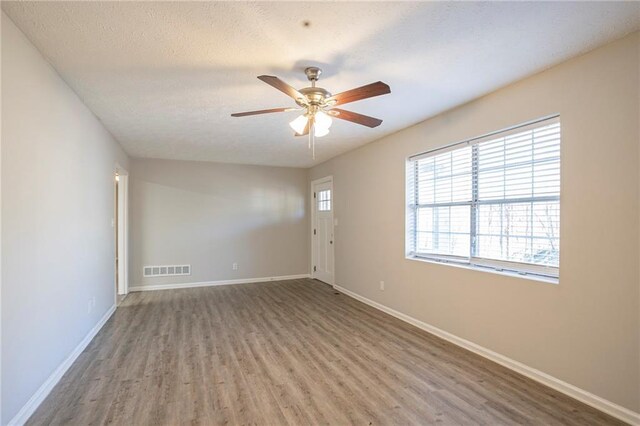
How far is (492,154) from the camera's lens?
3072 millimetres

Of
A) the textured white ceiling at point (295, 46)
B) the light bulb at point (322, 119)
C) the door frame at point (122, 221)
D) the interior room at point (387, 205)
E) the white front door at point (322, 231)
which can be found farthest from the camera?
the white front door at point (322, 231)

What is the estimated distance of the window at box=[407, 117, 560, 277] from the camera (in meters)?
2.61

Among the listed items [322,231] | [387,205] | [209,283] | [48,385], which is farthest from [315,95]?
[209,283]

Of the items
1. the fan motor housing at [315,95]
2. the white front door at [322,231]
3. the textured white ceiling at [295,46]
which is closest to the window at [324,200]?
the white front door at [322,231]

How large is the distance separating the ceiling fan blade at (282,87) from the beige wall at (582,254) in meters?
1.81

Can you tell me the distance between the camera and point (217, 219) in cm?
645

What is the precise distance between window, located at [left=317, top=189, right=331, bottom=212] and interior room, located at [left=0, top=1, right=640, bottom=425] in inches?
82.6

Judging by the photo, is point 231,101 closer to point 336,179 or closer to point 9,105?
point 9,105

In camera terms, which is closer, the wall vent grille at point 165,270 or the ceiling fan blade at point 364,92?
the ceiling fan blade at point 364,92

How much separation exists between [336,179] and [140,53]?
4.00 meters

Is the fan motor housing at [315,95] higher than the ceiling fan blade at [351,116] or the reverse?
higher

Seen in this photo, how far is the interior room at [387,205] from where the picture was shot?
197cm

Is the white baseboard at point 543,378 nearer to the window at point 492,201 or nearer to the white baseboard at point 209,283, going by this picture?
the window at point 492,201

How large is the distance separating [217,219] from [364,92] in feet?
16.2
